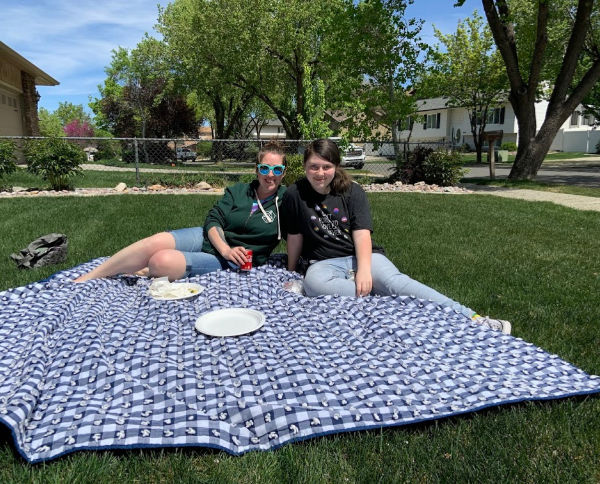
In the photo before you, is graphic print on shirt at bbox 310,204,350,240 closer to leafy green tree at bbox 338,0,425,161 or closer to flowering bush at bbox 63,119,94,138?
leafy green tree at bbox 338,0,425,161

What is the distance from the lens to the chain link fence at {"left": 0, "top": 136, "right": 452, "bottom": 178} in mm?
13677

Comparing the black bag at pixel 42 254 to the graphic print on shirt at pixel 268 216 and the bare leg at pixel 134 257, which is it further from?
the graphic print on shirt at pixel 268 216

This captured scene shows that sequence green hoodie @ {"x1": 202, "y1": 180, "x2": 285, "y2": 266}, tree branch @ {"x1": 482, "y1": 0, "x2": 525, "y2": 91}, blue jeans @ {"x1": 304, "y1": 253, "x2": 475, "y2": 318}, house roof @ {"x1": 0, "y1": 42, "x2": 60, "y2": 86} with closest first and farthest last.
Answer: blue jeans @ {"x1": 304, "y1": 253, "x2": 475, "y2": 318} → green hoodie @ {"x1": 202, "y1": 180, "x2": 285, "y2": 266} → tree branch @ {"x1": 482, "y1": 0, "x2": 525, "y2": 91} → house roof @ {"x1": 0, "y1": 42, "x2": 60, "y2": 86}

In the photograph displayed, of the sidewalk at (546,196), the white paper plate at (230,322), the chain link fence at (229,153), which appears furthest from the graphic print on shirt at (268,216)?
the sidewalk at (546,196)

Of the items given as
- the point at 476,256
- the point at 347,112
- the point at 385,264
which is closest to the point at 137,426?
the point at 385,264

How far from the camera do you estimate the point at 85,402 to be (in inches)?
88.9

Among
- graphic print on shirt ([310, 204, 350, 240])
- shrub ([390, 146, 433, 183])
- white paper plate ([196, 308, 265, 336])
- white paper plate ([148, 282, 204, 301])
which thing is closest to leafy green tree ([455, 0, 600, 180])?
shrub ([390, 146, 433, 183])

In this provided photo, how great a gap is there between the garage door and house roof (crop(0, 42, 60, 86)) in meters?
1.49

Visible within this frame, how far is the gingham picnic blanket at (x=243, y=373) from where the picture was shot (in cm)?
213

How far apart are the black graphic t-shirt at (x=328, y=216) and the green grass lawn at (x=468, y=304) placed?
1143 millimetres

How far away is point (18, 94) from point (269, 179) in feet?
82.8

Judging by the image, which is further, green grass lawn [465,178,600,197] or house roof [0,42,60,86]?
house roof [0,42,60,86]

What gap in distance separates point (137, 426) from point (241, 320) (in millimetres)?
1267

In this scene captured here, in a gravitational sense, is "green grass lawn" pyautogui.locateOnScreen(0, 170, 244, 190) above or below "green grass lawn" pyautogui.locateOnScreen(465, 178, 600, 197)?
above
